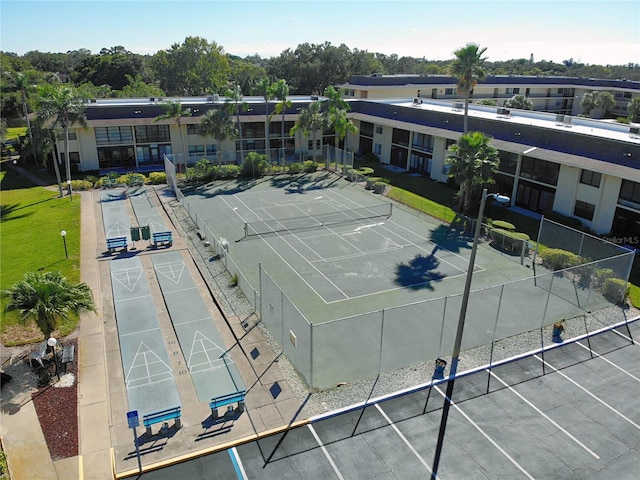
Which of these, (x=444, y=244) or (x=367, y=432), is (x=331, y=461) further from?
(x=444, y=244)

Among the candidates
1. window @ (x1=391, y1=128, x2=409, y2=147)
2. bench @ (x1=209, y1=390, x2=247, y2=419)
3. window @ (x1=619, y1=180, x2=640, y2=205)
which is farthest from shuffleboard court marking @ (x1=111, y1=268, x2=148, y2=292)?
window @ (x1=391, y1=128, x2=409, y2=147)

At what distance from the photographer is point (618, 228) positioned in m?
33.5

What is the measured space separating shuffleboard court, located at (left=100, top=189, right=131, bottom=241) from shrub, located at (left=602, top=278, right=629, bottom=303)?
2846cm

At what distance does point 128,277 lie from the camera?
26.7 metres

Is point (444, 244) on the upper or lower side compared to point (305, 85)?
lower

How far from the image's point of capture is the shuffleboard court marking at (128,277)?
25.8 m

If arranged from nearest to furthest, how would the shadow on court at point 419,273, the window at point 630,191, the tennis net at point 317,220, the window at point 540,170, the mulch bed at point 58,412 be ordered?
the mulch bed at point 58,412 → the shadow on court at point 419,273 → the window at point 630,191 → the tennis net at point 317,220 → the window at point 540,170

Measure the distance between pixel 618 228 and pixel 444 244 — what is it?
40.6ft

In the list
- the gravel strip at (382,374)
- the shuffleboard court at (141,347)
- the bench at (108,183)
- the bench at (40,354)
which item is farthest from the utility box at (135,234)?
the bench at (108,183)

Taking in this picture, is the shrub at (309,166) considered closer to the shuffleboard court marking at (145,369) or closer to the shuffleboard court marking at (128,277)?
the shuffleboard court marking at (128,277)

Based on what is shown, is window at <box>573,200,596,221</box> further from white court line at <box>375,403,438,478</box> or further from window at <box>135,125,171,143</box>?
window at <box>135,125,171,143</box>

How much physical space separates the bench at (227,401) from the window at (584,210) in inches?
1189

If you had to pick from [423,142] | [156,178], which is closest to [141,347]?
[156,178]

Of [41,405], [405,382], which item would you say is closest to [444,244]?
[405,382]
